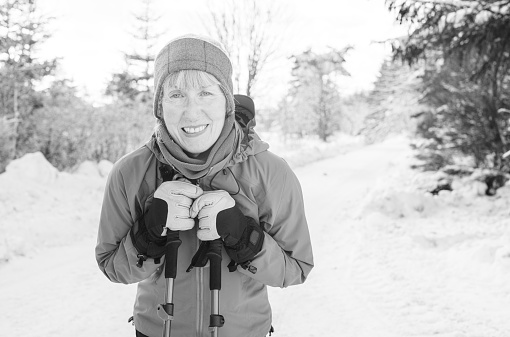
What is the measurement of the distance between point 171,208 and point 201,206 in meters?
0.11

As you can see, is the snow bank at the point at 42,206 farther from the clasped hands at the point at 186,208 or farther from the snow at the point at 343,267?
the clasped hands at the point at 186,208

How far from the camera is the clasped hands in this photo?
1.53 meters

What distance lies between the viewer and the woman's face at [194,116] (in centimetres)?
161

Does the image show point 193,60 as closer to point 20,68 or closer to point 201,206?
point 201,206

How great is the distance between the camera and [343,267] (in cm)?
545

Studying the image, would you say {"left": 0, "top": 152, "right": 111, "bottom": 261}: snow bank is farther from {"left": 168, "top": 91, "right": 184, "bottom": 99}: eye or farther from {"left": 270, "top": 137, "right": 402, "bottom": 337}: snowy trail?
{"left": 168, "top": 91, "right": 184, "bottom": 99}: eye

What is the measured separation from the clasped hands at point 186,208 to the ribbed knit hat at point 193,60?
0.37 meters

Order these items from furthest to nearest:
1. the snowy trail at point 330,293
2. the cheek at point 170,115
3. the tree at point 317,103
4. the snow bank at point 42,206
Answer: the tree at point 317,103, the snow bank at point 42,206, the snowy trail at point 330,293, the cheek at point 170,115

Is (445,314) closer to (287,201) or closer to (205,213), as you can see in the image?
(287,201)

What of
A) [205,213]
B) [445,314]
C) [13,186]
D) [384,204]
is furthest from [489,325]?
[13,186]

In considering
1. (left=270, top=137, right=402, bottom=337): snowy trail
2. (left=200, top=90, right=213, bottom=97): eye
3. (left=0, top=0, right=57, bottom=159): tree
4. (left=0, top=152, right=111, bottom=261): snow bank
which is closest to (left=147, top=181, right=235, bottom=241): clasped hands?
(left=200, top=90, right=213, bottom=97): eye

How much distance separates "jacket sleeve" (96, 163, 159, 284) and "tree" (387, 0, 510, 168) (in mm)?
5443

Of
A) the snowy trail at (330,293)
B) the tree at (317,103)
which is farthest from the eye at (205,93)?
the tree at (317,103)

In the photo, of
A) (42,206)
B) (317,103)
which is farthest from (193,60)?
(317,103)
